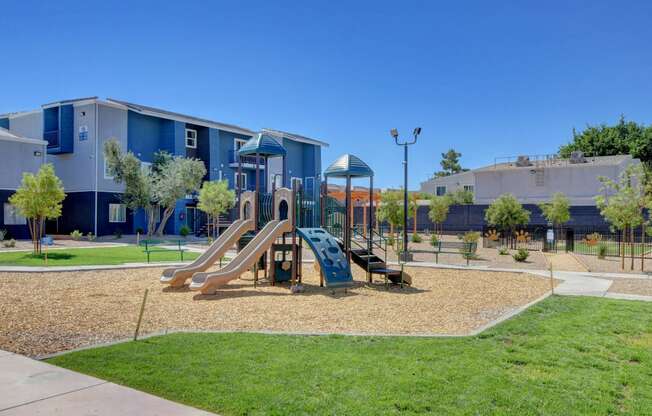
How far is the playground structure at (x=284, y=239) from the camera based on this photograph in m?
13.6

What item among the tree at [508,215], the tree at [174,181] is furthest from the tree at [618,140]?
the tree at [174,181]

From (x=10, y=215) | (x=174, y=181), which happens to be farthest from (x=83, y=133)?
(x=174, y=181)

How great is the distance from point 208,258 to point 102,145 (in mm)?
27603

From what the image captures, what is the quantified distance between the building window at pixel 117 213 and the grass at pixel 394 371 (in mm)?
34545

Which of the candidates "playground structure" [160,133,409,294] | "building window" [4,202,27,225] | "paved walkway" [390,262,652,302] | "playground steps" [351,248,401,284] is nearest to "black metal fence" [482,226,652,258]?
"paved walkway" [390,262,652,302]

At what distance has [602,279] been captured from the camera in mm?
16484

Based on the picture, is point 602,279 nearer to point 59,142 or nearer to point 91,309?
point 91,309

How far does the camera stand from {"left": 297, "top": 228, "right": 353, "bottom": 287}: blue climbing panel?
13.3m

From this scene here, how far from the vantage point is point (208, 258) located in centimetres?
1515

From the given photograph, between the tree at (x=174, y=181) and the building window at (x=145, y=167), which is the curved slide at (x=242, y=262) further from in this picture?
the building window at (x=145, y=167)

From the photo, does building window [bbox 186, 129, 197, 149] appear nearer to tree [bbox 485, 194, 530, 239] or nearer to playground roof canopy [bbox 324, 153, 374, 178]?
tree [bbox 485, 194, 530, 239]

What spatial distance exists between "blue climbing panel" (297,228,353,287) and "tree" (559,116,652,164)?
Answer: 55.9 metres

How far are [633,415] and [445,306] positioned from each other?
21.6ft

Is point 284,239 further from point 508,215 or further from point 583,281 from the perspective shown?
point 508,215
